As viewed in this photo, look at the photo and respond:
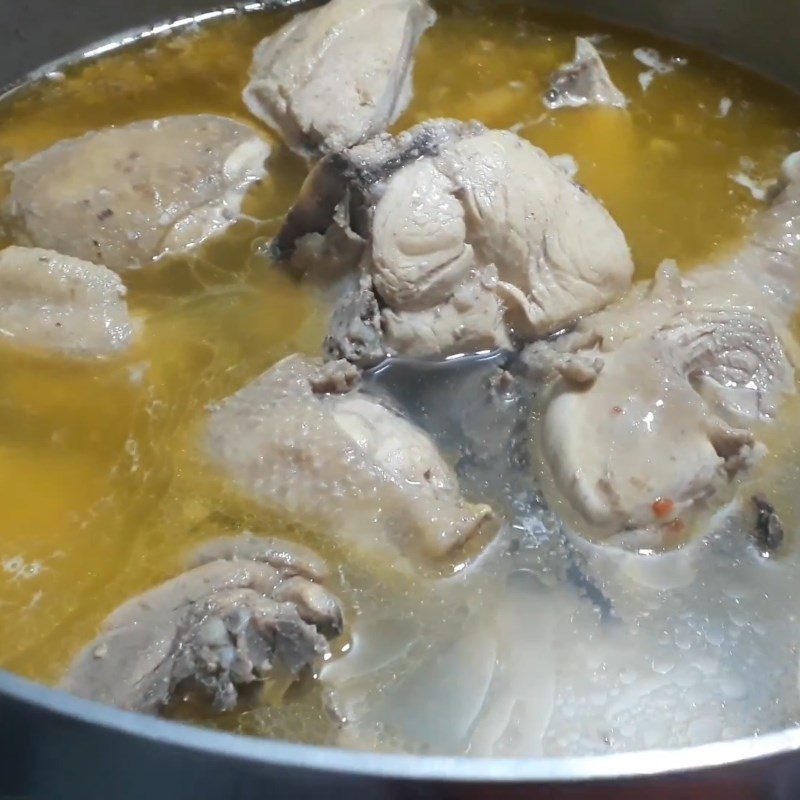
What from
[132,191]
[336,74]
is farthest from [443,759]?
[336,74]

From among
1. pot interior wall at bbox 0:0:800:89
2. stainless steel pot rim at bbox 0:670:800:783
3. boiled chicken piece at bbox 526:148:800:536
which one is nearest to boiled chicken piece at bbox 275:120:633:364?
boiled chicken piece at bbox 526:148:800:536

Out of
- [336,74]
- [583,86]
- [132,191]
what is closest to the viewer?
[132,191]

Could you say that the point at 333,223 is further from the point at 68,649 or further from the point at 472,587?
the point at 68,649

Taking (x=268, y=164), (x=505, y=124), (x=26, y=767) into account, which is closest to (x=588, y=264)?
(x=505, y=124)

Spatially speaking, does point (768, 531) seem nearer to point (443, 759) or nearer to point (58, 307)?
point (443, 759)

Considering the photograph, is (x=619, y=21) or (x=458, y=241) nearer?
(x=458, y=241)

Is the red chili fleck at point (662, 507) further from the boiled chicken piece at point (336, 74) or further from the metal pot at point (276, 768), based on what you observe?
the boiled chicken piece at point (336, 74)
